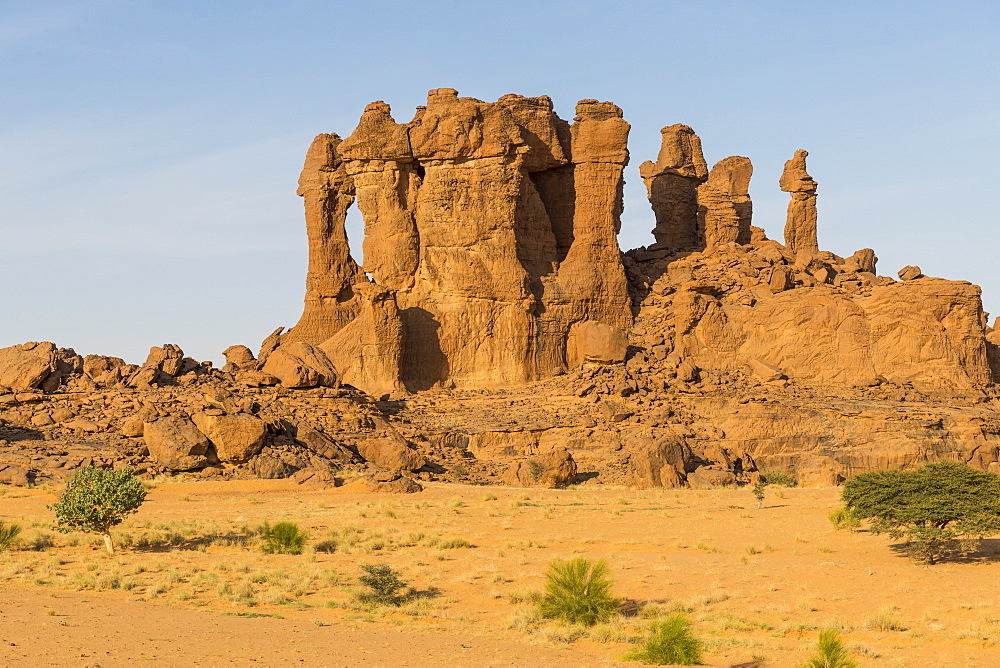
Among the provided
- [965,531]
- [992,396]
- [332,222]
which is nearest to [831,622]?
[965,531]

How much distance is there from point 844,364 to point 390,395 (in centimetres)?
2067

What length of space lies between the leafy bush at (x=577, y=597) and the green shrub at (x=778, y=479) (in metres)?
25.0

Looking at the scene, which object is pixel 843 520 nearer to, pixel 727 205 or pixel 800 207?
pixel 727 205

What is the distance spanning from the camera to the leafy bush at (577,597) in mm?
16688

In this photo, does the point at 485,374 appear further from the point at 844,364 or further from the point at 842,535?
the point at 842,535

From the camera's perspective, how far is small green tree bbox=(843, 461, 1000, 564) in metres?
21.9

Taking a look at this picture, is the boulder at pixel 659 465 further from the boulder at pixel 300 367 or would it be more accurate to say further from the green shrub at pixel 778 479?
the boulder at pixel 300 367

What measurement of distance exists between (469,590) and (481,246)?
3639 centimetres

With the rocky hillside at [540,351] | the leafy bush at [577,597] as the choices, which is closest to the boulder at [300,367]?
the rocky hillside at [540,351]

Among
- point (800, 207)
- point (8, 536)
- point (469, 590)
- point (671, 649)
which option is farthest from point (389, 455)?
point (800, 207)

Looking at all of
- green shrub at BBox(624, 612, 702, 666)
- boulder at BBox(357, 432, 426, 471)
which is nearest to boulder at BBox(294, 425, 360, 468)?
boulder at BBox(357, 432, 426, 471)

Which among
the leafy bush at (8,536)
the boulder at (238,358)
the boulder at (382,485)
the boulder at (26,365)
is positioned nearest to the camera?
the leafy bush at (8,536)

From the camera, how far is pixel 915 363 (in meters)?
52.7

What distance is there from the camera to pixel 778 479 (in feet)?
139
